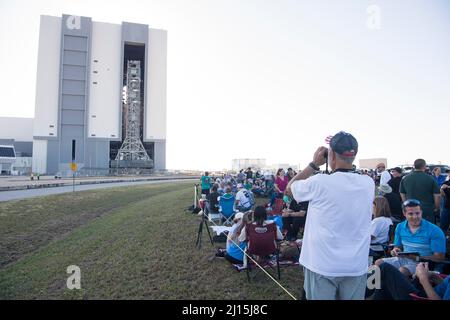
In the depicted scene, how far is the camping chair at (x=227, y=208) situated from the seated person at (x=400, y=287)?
7043 mm

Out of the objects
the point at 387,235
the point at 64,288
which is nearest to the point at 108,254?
the point at 64,288

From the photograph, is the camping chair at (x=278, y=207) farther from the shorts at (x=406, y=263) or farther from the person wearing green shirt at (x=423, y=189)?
the shorts at (x=406, y=263)

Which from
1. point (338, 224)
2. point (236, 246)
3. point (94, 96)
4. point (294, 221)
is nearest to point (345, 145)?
point (338, 224)

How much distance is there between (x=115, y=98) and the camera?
4978 centimetres

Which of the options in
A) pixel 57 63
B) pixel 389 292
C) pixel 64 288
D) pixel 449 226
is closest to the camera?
pixel 389 292

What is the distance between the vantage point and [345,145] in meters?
2.29

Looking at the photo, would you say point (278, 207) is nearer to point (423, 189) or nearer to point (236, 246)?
point (236, 246)

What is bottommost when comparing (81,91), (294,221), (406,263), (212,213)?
(212,213)

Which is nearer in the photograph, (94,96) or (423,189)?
(423,189)

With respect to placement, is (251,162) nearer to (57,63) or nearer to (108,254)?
(57,63)

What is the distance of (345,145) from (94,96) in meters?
52.0

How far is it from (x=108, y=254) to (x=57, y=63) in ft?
161

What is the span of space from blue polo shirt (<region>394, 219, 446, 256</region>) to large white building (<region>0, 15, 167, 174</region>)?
4922 cm

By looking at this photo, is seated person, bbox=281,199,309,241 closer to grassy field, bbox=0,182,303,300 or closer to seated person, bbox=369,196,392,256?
grassy field, bbox=0,182,303,300
